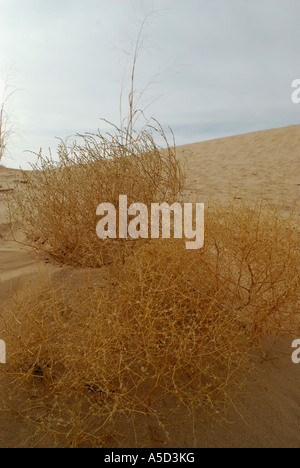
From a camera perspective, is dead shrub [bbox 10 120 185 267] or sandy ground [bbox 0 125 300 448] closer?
sandy ground [bbox 0 125 300 448]

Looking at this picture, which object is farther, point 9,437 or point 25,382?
point 25,382

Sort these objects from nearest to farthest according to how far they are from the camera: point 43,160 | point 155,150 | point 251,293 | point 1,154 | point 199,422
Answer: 1. point 199,422
2. point 251,293
3. point 155,150
4. point 43,160
5. point 1,154

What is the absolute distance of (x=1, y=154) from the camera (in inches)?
369

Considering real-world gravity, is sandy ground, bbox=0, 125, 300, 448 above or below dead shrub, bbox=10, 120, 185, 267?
below

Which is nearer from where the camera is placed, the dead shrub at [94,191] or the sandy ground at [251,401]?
the sandy ground at [251,401]

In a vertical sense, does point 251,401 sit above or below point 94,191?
below

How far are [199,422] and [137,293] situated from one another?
0.77 meters

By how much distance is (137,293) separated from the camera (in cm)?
213

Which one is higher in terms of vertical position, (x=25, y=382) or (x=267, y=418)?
(x=25, y=382)

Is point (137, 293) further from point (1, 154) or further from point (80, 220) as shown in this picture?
point (1, 154)

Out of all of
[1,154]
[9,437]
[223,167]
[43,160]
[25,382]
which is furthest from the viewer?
[223,167]

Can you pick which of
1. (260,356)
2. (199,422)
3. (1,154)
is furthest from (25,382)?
(1,154)

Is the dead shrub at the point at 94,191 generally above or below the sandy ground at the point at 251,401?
above
